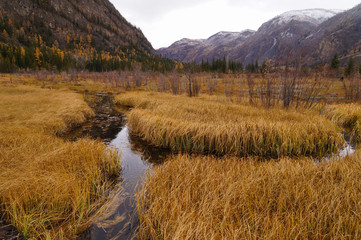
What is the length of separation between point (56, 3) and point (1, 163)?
675 feet

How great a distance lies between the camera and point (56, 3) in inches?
5714

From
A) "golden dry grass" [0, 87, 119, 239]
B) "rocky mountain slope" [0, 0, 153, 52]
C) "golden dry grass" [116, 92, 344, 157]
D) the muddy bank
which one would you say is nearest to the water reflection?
"golden dry grass" [0, 87, 119, 239]

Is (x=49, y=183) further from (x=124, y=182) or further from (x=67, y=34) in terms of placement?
(x=67, y=34)

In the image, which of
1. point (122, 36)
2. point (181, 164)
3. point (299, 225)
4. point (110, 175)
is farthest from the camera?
point (122, 36)

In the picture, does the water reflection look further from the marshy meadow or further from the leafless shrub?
the leafless shrub

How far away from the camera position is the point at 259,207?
2641mm

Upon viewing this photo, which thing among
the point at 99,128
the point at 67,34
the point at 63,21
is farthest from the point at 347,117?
the point at 63,21

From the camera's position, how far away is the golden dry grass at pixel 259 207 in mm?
2090

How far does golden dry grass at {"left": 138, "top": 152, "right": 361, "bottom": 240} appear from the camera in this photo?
209 cm

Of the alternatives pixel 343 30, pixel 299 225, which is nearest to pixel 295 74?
pixel 299 225

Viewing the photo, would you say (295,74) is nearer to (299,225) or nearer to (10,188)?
(299,225)

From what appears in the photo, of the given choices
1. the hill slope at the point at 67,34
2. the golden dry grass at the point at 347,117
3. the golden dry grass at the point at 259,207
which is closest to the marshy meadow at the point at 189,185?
the golden dry grass at the point at 259,207

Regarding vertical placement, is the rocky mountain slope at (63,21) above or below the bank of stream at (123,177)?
above

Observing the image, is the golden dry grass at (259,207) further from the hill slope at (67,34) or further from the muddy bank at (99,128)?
the hill slope at (67,34)
